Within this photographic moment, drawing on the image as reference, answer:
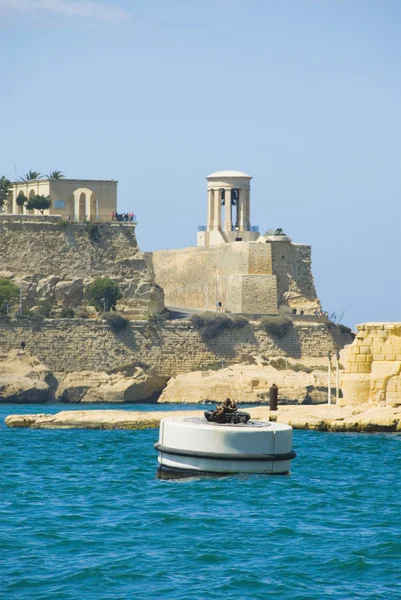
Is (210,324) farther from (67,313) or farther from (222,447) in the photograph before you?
(222,447)

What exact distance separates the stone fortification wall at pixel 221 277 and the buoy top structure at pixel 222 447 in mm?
46078

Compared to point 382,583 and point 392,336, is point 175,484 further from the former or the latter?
point 392,336

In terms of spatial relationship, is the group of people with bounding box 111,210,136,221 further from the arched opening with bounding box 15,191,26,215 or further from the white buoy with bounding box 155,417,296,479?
the white buoy with bounding box 155,417,296,479

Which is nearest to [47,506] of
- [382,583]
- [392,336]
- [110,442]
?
[382,583]

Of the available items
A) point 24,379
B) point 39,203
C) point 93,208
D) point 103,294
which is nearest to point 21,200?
point 39,203

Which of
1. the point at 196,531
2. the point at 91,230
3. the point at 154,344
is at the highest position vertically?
the point at 91,230

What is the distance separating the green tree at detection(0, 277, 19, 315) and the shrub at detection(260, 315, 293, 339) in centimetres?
1103

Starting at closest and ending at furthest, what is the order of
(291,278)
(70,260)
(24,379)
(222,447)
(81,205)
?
(222,447), (24,379), (70,260), (81,205), (291,278)

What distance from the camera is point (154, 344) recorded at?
67.4 metres

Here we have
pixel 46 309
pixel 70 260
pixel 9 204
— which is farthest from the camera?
pixel 9 204

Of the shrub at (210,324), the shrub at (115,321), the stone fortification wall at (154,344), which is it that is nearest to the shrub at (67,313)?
the stone fortification wall at (154,344)

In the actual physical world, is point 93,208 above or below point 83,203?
below

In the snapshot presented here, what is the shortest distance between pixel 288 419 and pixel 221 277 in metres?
36.9

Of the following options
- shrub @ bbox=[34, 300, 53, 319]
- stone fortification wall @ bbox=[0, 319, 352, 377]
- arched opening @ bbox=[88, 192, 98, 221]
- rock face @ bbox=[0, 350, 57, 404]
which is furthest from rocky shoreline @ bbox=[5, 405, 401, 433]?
arched opening @ bbox=[88, 192, 98, 221]
